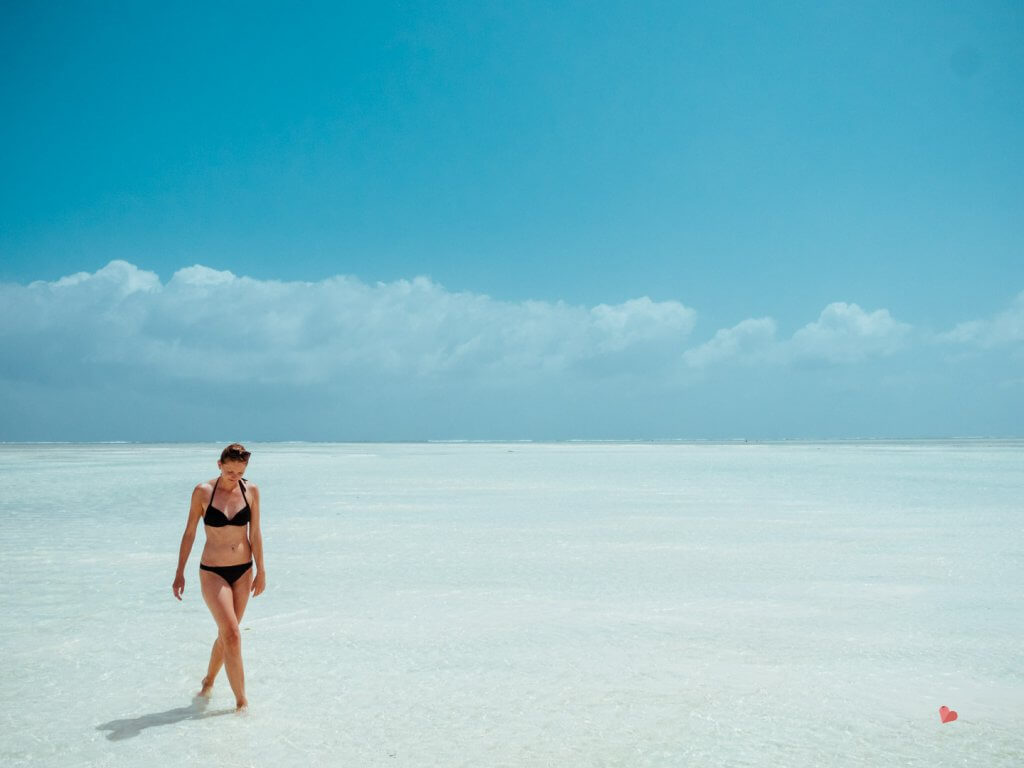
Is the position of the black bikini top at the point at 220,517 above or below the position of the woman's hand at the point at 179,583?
above

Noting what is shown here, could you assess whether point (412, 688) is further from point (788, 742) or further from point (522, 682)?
point (788, 742)

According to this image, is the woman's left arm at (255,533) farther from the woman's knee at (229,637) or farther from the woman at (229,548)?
Answer: the woman's knee at (229,637)

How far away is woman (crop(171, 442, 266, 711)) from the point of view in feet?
15.9

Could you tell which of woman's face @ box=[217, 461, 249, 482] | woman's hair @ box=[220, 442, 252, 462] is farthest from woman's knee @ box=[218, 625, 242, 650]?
woman's hair @ box=[220, 442, 252, 462]

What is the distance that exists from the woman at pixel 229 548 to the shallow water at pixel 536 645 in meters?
0.52

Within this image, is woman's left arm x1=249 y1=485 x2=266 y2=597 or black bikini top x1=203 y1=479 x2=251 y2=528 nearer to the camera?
black bikini top x1=203 y1=479 x2=251 y2=528

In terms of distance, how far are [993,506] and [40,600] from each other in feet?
57.7

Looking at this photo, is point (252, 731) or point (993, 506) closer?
point (252, 731)

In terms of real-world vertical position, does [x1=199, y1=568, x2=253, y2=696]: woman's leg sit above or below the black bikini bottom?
below

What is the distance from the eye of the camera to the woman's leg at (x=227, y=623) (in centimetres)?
483

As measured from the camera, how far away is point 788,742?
4598 mm

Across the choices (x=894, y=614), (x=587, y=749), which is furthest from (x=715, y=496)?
(x=587, y=749)

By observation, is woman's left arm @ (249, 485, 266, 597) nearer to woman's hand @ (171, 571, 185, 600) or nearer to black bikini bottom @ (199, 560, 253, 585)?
black bikini bottom @ (199, 560, 253, 585)

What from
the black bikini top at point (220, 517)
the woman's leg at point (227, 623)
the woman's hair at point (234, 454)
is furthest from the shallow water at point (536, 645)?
the woman's hair at point (234, 454)
